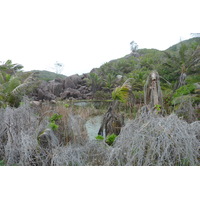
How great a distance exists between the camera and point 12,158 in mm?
4621

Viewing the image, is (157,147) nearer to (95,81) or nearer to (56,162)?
(56,162)

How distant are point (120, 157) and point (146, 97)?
3.05 metres

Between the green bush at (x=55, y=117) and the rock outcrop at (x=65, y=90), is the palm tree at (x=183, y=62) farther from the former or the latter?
the rock outcrop at (x=65, y=90)

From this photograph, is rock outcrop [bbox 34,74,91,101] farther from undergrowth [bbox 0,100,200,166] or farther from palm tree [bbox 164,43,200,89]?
undergrowth [bbox 0,100,200,166]

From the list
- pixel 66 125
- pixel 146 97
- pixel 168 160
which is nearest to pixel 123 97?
pixel 146 97

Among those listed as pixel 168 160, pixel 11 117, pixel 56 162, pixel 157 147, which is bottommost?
pixel 56 162

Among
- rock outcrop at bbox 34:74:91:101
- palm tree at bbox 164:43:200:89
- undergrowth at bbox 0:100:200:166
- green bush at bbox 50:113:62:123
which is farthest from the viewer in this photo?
rock outcrop at bbox 34:74:91:101

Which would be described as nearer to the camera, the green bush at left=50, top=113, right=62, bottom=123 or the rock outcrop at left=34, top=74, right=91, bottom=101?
the green bush at left=50, top=113, right=62, bottom=123

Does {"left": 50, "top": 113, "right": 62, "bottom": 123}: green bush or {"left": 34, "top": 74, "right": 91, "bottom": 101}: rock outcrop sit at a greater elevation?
{"left": 34, "top": 74, "right": 91, "bottom": 101}: rock outcrop

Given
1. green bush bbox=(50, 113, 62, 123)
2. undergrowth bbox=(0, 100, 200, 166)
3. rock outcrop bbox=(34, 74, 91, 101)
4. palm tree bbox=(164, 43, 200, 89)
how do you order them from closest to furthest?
undergrowth bbox=(0, 100, 200, 166), green bush bbox=(50, 113, 62, 123), palm tree bbox=(164, 43, 200, 89), rock outcrop bbox=(34, 74, 91, 101)

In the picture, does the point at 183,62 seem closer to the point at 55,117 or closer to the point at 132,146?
the point at 55,117

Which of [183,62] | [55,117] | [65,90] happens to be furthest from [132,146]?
[65,90]

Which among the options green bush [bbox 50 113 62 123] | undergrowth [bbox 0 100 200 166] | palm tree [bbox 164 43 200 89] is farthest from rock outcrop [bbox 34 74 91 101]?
undergrowth [bbox 0 100 200 166]

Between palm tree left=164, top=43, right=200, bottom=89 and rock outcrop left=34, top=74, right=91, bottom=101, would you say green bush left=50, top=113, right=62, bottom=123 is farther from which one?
rock outcrop left=34, top=74, right=91, bottom=101
